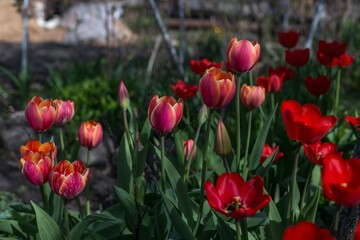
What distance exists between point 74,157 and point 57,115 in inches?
8.8

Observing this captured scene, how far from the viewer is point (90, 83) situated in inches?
183

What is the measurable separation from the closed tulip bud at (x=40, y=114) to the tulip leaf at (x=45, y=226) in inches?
9.4

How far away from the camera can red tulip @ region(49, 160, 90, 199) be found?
5.26 feet

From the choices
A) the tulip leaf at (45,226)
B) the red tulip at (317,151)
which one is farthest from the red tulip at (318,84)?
the tulip leaf at (45,226)

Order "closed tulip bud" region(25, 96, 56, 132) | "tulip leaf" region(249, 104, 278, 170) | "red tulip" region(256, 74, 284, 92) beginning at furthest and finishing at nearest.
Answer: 1. "red tulip" region(256, 74, 284, 92)
2. "tulip leaf" region(249, 104, 278, 170)
3. "closed tulip bud" region(25, 96, 56, 132)

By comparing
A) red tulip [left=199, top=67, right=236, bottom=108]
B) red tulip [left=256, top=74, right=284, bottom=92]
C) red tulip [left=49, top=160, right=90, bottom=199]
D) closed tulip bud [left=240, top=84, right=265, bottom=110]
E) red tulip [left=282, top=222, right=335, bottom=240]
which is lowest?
red tulip [left=256, top=74, right=284, bottom=92]

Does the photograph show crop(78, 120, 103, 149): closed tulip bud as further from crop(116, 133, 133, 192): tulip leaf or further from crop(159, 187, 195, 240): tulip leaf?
crop(159, 187, 195, 240): tulip leaf

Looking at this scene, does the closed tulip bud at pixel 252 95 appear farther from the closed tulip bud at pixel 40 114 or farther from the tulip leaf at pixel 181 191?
the closed tulip bud at pixel 40 114

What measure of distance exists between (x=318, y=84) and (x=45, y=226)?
1417 mm

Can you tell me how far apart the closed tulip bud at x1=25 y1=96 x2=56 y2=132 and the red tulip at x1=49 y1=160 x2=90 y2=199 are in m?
0.21

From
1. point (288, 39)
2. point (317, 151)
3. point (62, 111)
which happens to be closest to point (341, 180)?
point (317, 151)

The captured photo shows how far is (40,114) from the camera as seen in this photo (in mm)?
1796

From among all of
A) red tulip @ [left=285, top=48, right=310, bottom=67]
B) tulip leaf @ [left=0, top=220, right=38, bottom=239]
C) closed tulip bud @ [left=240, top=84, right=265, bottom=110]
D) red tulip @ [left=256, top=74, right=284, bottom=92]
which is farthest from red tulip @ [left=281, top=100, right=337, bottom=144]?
red tulip @ [left=285, top=48, right=310, bottom=67]

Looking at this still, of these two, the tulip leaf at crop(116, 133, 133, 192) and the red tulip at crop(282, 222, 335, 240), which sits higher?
the red tulip at crop(282, 222, 335, 240)
